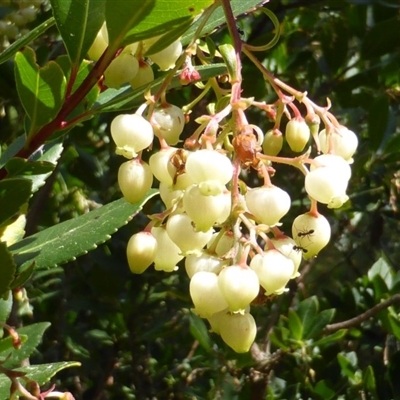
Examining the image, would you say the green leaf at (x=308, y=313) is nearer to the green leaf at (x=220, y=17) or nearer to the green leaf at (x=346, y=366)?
the green leaf at (x=346, y=366)

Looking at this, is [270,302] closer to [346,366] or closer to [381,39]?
[346,366]

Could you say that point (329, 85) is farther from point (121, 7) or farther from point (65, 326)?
point (121, 7)

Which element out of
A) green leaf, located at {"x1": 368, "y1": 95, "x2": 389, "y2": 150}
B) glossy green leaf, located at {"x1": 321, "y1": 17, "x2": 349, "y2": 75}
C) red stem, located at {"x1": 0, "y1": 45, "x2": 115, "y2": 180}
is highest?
red stem, located at {"x1": 0, "y1": 45, "x2": 115, "y2": 180}

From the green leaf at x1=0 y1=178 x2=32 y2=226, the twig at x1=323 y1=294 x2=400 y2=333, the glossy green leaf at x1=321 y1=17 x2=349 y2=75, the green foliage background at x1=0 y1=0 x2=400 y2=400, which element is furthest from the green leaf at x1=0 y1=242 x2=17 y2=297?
the glossy green leaf at x1=321 y1=17 x2=349 y2=75

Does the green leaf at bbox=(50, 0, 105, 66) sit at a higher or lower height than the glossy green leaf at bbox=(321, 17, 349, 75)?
higher

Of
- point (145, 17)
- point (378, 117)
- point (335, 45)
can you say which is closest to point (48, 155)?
point (145, 17)

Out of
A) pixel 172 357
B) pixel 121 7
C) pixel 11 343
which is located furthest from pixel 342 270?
pixel 121 7

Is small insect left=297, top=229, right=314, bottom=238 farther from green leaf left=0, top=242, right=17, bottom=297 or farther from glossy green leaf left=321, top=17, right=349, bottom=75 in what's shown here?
glossy green leaf left=321, top=17, right=349, bottom=75

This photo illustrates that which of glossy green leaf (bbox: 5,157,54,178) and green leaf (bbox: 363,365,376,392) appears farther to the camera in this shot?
green leaf (bbox: 363,365,376,392)

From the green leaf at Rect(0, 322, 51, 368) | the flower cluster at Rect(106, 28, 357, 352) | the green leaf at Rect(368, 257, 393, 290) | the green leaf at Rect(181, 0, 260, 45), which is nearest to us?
the flower cluster at Rect(106, 28, 357, 352)
